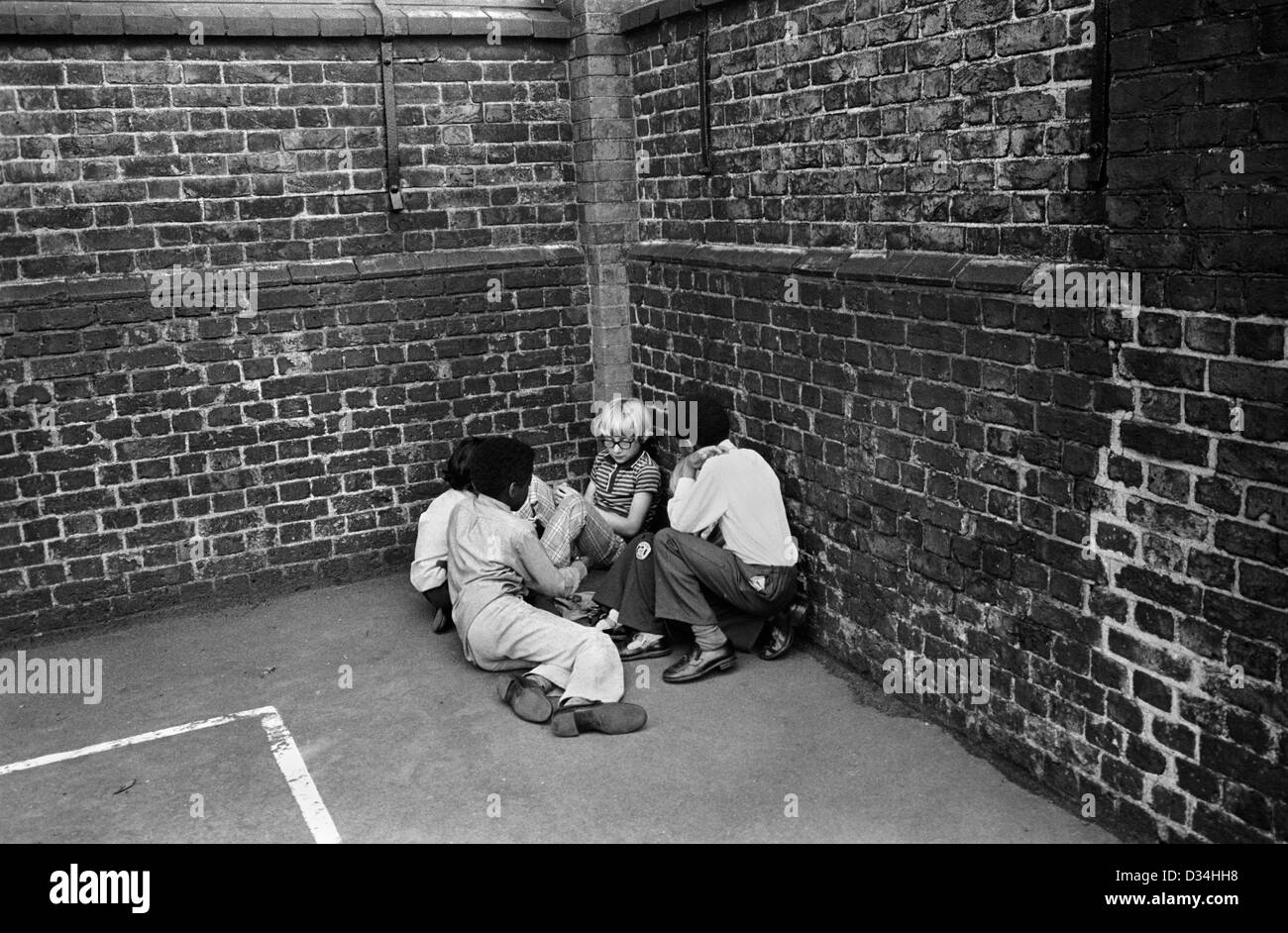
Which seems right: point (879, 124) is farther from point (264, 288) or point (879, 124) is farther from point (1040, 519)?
point (264, 288)

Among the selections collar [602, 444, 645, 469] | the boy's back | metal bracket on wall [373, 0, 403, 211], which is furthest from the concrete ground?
metal bracket on wall [373, 0, 403, 211]

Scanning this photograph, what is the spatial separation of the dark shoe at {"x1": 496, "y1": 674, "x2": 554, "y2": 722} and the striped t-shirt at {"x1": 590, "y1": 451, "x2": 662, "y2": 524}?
1.81 meters

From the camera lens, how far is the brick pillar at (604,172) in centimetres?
893

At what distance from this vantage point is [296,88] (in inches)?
332

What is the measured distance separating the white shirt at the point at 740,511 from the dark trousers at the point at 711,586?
7cm

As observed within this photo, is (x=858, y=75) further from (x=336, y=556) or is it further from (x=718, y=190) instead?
(x=336, y=556)

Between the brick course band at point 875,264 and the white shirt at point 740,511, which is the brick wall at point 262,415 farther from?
the white shirt at point 740,511

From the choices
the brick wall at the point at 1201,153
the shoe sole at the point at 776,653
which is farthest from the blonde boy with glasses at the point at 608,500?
the brick wall at the point at 1201,153

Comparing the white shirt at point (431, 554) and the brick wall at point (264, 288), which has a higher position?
the brick wall at point (264, 288)

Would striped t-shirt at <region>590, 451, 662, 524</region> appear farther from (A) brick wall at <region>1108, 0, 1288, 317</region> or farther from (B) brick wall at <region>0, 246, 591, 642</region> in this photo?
(A) brick wall at <region>1108, 0, 1288, 317</region>

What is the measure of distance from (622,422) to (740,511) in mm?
1272

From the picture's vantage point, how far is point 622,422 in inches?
311

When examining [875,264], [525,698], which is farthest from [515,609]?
[875,264]

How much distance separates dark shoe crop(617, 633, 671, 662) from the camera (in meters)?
7.23
